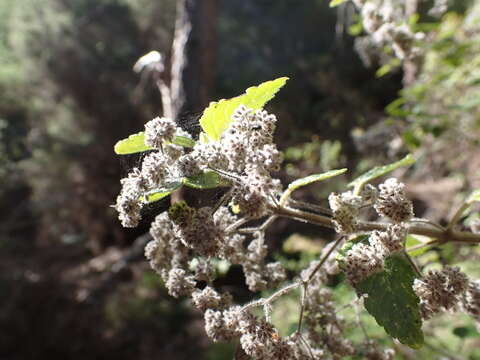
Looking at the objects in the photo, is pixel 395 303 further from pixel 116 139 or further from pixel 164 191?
pixel 116 139

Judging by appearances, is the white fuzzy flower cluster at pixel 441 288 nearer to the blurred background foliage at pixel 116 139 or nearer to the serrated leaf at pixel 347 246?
the serrated leaf at pixel 347 246

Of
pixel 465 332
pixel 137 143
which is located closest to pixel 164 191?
pixel 137 143

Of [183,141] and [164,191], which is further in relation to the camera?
[183,141]

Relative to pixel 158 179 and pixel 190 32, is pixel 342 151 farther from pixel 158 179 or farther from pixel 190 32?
pixel 158 179

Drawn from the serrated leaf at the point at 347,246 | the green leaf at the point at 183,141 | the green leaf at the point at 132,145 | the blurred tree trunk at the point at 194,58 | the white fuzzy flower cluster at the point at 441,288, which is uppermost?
the blurred tree trunk at the point at 194,58

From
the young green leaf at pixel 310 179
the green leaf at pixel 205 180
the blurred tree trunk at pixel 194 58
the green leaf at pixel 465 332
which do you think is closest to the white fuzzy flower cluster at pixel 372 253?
the young green leaf at pixel 310 179

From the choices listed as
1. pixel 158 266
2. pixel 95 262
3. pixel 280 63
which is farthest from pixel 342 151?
pixel 158 266
